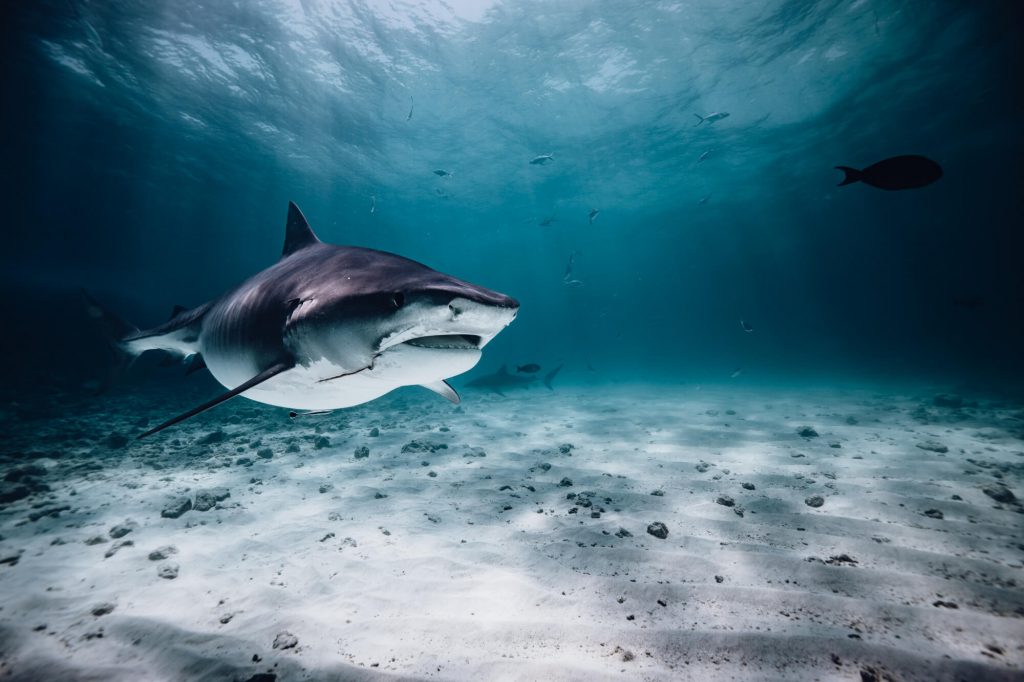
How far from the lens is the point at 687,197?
35.0 metres

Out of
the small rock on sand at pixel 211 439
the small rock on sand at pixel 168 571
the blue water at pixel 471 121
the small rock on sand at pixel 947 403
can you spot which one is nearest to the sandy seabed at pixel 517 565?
the small rock on sand at pixel 168 571

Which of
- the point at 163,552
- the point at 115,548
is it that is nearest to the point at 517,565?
the point at 163,552

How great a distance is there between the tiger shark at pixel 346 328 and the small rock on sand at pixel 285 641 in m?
1.39

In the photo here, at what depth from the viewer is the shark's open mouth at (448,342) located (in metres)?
1.96

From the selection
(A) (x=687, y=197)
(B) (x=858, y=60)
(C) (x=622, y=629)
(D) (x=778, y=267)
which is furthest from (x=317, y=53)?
(D) (x=778, y=267)

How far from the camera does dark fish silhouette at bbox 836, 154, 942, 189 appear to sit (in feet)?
12.2

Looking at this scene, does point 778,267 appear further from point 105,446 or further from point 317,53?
point 105,446

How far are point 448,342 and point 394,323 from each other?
293 mm

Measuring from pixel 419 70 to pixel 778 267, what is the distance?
75.7m

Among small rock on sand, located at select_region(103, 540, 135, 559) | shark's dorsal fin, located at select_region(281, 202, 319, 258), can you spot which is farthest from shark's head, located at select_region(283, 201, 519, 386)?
small rock on sand, located at select_region(103, 540, 135, 559)

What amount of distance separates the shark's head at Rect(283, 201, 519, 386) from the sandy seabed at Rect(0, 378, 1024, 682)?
1587 millimetres

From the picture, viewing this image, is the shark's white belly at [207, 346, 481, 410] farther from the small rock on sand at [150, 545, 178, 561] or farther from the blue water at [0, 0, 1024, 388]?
the blue water at [0, 0, 1024, 388]

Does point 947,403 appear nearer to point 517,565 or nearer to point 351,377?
point 517,565

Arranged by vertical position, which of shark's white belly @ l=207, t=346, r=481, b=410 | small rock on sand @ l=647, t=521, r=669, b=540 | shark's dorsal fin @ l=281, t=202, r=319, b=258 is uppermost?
shark's dorsal fin @ l=281, t=202, r=319, b=258
